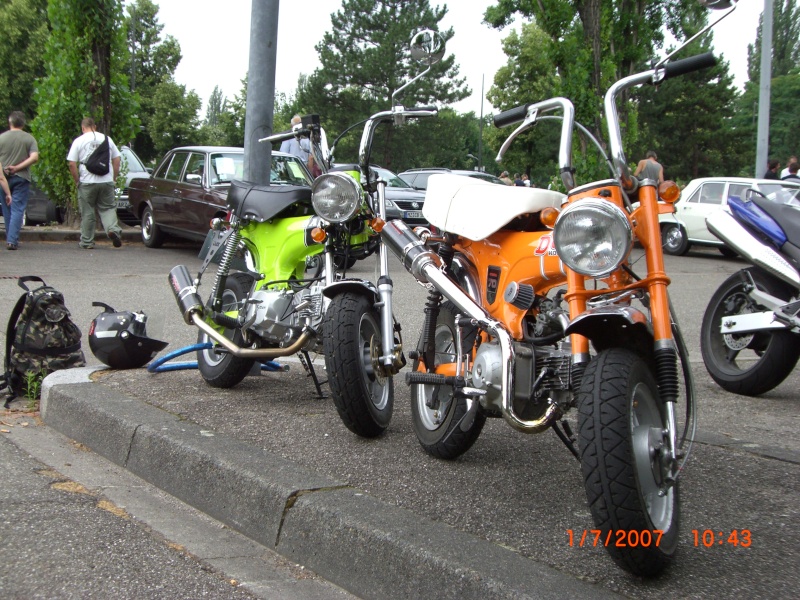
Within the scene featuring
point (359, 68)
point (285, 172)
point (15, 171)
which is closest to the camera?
point (285, 172)

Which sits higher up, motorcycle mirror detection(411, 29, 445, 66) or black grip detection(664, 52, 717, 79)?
motorcycle mirror detection(411, 29, 445, 66)

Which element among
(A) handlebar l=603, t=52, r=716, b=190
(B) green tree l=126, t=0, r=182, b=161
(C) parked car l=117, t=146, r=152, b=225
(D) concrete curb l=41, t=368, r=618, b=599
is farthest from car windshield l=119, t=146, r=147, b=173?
(B) green tree l=126, t=0, r=182, b=161

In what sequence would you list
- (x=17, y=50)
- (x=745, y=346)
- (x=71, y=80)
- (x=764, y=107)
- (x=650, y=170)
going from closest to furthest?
(x=745, y=346) < (x=650, y=170) < (x=71, y=80) < (x=764, y=107) < (x=17, y=50)

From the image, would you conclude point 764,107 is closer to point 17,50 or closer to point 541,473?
point 541,473

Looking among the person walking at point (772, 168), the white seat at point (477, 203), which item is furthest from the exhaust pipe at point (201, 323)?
the person walking at point (772, 168)

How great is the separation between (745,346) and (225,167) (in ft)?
30.5

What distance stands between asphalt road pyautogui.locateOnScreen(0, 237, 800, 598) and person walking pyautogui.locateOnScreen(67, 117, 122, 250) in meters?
8.36

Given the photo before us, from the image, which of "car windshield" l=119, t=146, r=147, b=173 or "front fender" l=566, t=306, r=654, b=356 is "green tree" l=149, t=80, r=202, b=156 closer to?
"car windshield" l=119, t=146, r=147, b=173

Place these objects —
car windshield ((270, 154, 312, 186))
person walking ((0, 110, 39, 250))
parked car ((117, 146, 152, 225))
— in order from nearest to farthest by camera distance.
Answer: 1. car windshield ((270, 154, 312, 186))
2. person walking ((0, 110, 39, 250))
3. parked car ((117, 146, 152, 225))

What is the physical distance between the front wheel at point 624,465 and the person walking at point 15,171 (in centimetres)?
1207

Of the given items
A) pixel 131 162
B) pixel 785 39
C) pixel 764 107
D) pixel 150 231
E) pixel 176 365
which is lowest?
pixel 176 365

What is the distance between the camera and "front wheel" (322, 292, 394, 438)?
3914 mm

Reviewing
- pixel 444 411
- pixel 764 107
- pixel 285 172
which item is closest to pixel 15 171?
pixel 285 172

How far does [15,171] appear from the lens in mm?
13141
